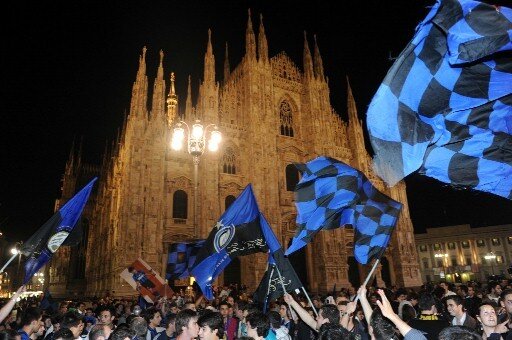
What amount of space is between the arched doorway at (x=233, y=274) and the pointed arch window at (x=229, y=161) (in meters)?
7.43

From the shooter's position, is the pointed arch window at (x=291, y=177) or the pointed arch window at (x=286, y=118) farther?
the pointed arch window at (x=286, y=118)

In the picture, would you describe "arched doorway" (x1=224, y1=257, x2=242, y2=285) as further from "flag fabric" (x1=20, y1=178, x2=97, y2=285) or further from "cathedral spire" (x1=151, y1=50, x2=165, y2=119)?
"flag fabric" (x1=20, y1=178, x2=97, y2=285)

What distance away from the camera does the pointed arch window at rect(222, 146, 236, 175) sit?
94.3 feet

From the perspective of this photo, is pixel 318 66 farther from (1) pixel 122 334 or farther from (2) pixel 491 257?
(2) pixel 491 257

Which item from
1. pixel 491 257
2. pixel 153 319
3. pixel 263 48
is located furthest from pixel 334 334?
pixel 491 257

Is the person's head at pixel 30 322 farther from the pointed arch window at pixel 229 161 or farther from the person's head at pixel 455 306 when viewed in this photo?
the pointed arch window at pixel 229 161

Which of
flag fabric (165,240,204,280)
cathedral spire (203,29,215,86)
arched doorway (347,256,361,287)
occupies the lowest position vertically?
arched doorway (347,256,361,287)

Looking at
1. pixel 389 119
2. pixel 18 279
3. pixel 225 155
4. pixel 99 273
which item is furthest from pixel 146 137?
pixel 18 279

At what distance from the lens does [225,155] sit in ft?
95.2

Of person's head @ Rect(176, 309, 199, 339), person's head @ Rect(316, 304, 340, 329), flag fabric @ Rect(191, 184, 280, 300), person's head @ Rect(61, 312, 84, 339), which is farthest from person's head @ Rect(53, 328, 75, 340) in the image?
flag fabric @ Rect(191, 184, 280, 300)

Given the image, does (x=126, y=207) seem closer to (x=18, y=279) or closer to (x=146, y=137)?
(x=146, y=137)

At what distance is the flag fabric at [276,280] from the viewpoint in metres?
6.46

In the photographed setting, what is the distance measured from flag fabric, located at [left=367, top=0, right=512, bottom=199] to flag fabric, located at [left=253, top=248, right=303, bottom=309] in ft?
11.0

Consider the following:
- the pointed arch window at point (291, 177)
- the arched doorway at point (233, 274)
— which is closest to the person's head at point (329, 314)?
the arched doorway at point (233, 274)
